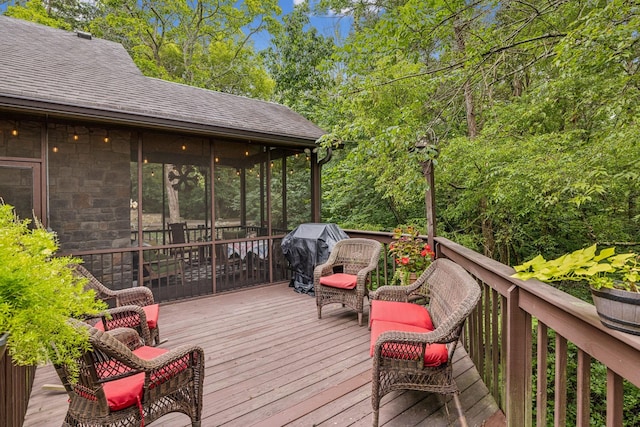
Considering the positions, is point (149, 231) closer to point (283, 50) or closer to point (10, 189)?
point (10, 189)

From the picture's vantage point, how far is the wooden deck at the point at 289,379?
208 centimetres

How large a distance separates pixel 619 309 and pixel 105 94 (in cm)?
549

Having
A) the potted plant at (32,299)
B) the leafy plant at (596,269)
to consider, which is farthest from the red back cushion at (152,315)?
the leafy plant at (596,269)

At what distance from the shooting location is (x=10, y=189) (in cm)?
391

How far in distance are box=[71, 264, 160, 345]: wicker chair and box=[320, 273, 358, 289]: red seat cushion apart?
1.91m

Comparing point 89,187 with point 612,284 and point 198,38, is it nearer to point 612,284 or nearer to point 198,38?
point 612,284

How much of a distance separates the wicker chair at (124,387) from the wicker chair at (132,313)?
0.75m

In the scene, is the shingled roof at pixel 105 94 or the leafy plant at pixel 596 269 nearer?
the leafy plant at pixel 596 269

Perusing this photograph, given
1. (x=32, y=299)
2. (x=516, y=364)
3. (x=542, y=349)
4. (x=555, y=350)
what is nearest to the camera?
(x=32, y=299)

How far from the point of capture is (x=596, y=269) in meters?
0.95

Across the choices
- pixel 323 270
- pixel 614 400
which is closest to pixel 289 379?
pixel 323 270

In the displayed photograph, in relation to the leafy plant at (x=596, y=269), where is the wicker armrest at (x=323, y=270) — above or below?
below

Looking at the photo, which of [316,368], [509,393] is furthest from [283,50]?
[509,393]

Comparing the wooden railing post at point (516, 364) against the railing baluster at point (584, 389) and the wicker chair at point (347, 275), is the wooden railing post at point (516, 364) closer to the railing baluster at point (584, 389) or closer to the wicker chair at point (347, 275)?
the railing baluster at point (584, 389)
